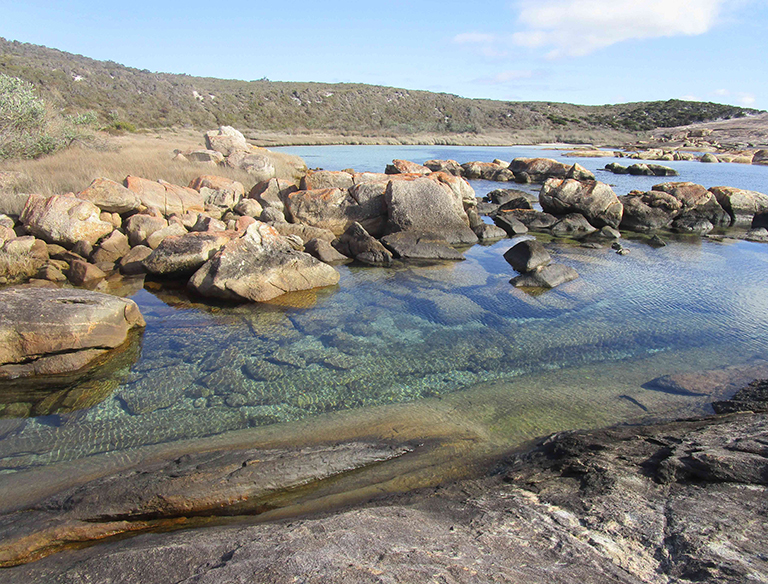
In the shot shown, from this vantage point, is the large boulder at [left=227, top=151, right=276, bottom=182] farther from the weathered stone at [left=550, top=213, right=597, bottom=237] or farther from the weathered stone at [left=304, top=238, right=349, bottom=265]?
the weathered stone at [left=550, top=213, right=597, bottom=237]

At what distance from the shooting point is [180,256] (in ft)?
35.0

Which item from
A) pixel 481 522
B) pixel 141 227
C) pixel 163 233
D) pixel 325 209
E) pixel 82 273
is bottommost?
pixel 82 273

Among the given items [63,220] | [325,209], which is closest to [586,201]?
[325,209]

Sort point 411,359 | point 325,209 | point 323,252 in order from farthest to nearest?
point 325,209 < point 323,252 < point 411,359

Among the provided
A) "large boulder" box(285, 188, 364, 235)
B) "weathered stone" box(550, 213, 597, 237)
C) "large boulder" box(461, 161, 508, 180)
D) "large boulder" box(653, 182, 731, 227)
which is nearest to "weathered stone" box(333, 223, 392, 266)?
"large boulder" box(285, 188, 364, 235)

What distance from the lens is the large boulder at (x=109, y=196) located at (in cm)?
1218

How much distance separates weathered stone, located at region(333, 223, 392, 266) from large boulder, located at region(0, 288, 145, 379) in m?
6.92

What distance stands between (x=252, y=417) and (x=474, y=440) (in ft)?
9.05

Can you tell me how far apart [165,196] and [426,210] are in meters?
8.00

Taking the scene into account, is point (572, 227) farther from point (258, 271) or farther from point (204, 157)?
point (204, 157)

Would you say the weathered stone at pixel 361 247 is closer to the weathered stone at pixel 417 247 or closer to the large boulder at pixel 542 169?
the weathered stone at pixel 417 247

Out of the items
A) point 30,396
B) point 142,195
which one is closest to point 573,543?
point 30,396

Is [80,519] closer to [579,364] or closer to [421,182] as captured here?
[579,364]

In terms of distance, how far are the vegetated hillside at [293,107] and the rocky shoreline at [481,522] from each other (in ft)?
129
